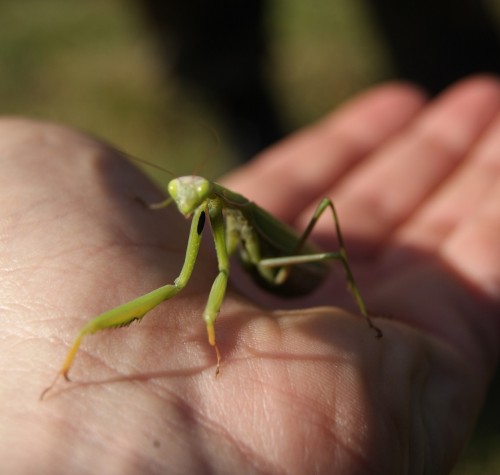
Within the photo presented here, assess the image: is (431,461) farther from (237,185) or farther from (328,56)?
(328,56)

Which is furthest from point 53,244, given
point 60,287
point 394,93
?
point 394,93

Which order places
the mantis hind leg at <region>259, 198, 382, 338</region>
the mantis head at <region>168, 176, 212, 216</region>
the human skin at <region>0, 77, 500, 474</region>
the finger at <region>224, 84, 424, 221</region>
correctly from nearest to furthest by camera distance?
the human skin at <region>0, 77, 500, 474</region> → the mantis head at <region>168, 176, 212, 216</region> → the mantis hind leg at <region>259, 198, 382, 338</region> → the finger at <region>224, 84, 424, 221</region>

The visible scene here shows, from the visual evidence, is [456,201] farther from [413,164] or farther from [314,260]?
[314,260]

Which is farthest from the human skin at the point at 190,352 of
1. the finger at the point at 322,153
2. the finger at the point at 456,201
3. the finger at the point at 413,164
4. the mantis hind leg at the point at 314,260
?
the finger at the point at 322,153

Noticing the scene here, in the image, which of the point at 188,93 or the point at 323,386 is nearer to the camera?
the point at 323,386

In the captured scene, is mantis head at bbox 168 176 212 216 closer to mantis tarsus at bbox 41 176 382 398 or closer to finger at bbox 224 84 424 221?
mantis tarsus at bbox 41 176 382 398

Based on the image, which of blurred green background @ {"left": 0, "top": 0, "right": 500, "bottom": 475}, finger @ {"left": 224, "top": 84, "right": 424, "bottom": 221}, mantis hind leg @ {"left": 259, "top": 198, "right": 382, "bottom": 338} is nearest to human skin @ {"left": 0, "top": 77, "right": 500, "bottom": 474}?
mantis hind leg @ {"left": 259, "top": 198, "right": 382, "bottom": 338}
